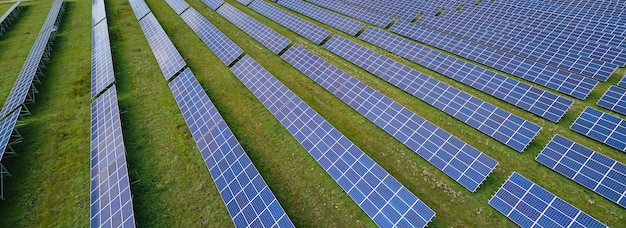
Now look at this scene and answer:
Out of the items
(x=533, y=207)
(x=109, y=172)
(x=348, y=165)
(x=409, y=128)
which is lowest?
(x=533, y=207)

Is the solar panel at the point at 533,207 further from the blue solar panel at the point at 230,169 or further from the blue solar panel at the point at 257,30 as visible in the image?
the blue solar panel at the point at 257,30

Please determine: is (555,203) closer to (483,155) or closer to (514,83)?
(483,155)

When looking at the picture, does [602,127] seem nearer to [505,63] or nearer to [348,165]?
[505,63]

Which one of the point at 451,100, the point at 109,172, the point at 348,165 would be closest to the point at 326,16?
the point at 451,100

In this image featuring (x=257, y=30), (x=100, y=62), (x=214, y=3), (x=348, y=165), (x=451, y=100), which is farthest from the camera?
(x=214, y=3)

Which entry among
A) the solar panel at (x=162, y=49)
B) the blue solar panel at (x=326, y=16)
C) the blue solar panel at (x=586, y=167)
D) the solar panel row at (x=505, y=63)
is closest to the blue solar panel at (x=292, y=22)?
the blue solar panel at (x=326, y=16)

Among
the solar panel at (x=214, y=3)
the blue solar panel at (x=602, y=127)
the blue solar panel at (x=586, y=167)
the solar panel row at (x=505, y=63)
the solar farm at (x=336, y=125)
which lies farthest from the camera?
the solar panel at (x=214, y=3)

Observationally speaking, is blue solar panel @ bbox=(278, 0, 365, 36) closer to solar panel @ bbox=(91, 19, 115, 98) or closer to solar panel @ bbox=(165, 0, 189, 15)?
solar panel @ bbox=(165, 0, 189, 15)

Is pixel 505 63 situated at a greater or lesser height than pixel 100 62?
lesser
